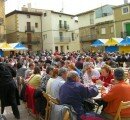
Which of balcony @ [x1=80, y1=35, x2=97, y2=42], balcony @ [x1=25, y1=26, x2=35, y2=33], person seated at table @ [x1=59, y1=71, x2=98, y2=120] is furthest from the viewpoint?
balcony @ [x1=25, y1=26, x2=35, y2=33]

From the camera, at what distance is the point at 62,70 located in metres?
7.07

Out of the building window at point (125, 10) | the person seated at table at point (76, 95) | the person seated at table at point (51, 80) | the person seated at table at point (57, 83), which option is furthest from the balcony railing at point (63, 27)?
the person seated at table at point (76, 95)

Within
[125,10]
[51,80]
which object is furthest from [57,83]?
[125,10]

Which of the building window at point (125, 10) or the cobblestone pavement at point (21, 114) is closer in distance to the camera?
the cobblestone pavement at point (21, 114)

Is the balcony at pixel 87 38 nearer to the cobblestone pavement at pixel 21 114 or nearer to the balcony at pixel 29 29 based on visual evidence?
the balcony at pixel 29 29

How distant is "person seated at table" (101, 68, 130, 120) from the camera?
5.28 metres

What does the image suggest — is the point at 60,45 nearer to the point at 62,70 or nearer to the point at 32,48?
the point at 32,48

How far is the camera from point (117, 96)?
5.30 m

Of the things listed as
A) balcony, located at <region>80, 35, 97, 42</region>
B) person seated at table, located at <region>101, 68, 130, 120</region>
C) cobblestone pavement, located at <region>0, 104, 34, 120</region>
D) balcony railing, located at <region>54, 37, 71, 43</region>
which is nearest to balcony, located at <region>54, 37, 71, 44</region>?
balcony railing, located at <region>54, 37, 71, 43</region>

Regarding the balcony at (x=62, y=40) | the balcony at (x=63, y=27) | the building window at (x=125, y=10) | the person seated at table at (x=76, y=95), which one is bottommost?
the person seated at table at (x=76, y=95)

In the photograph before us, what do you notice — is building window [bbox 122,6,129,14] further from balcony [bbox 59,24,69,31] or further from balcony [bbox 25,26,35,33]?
balcony [bbox 25,26,35,33]

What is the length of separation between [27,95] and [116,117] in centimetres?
357

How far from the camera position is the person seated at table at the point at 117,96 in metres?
5.28

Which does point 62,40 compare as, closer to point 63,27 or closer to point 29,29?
point 63,27
